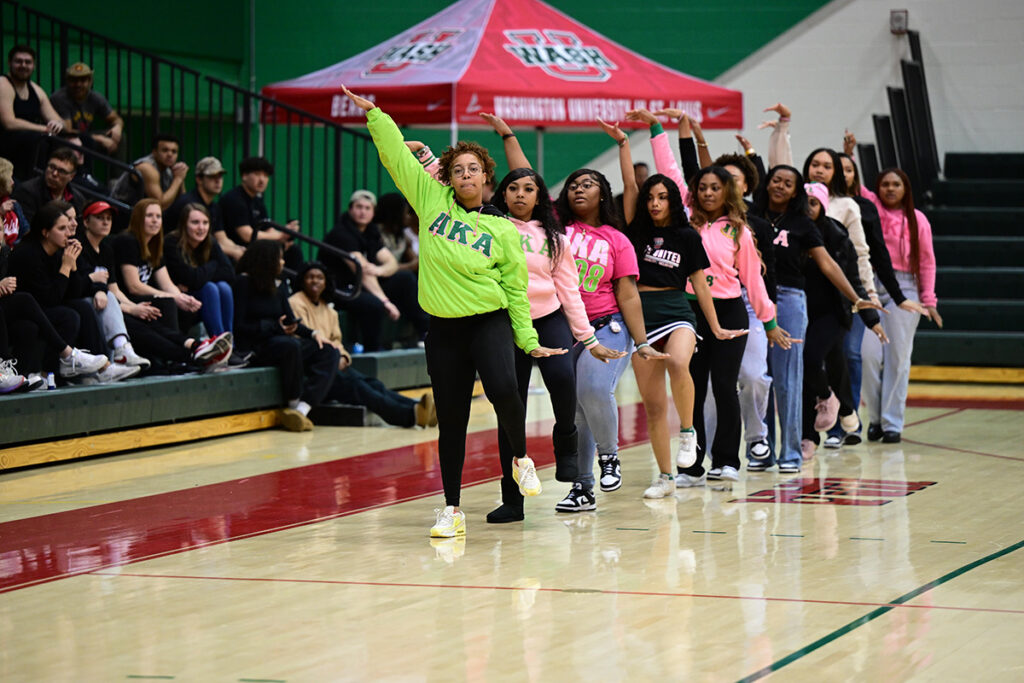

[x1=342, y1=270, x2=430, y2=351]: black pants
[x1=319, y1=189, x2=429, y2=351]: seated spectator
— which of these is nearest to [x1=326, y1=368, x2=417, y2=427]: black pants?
[x1=342, y1=270, x2=430, y2=351]: black pants

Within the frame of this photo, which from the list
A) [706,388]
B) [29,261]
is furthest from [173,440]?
[706,388]

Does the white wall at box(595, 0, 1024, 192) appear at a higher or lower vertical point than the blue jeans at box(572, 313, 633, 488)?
higher

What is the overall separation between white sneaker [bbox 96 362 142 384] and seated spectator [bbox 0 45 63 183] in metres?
2.18

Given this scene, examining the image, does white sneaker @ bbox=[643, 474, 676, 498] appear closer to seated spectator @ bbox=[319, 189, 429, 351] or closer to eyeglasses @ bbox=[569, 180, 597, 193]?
eyeglasses @ bbox=[569, 180, 597, 193]

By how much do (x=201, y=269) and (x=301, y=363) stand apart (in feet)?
3.38

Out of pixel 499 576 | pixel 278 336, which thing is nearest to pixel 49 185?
pixel 278 336

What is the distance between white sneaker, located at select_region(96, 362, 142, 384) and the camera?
9898 millimetres

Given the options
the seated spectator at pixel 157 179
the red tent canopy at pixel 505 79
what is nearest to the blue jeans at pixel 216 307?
the seated spectator at pixel 157 179

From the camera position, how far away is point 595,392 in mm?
7707

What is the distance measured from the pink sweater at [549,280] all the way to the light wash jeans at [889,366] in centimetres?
386

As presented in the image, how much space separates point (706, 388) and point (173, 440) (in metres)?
3.95

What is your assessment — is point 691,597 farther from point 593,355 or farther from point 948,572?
point 593,355

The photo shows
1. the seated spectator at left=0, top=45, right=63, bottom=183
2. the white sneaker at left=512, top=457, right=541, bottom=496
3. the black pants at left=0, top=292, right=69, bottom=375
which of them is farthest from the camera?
the seated spectator at left=0, top=45, right=63, bottom=183

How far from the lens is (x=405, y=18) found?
17938mm
